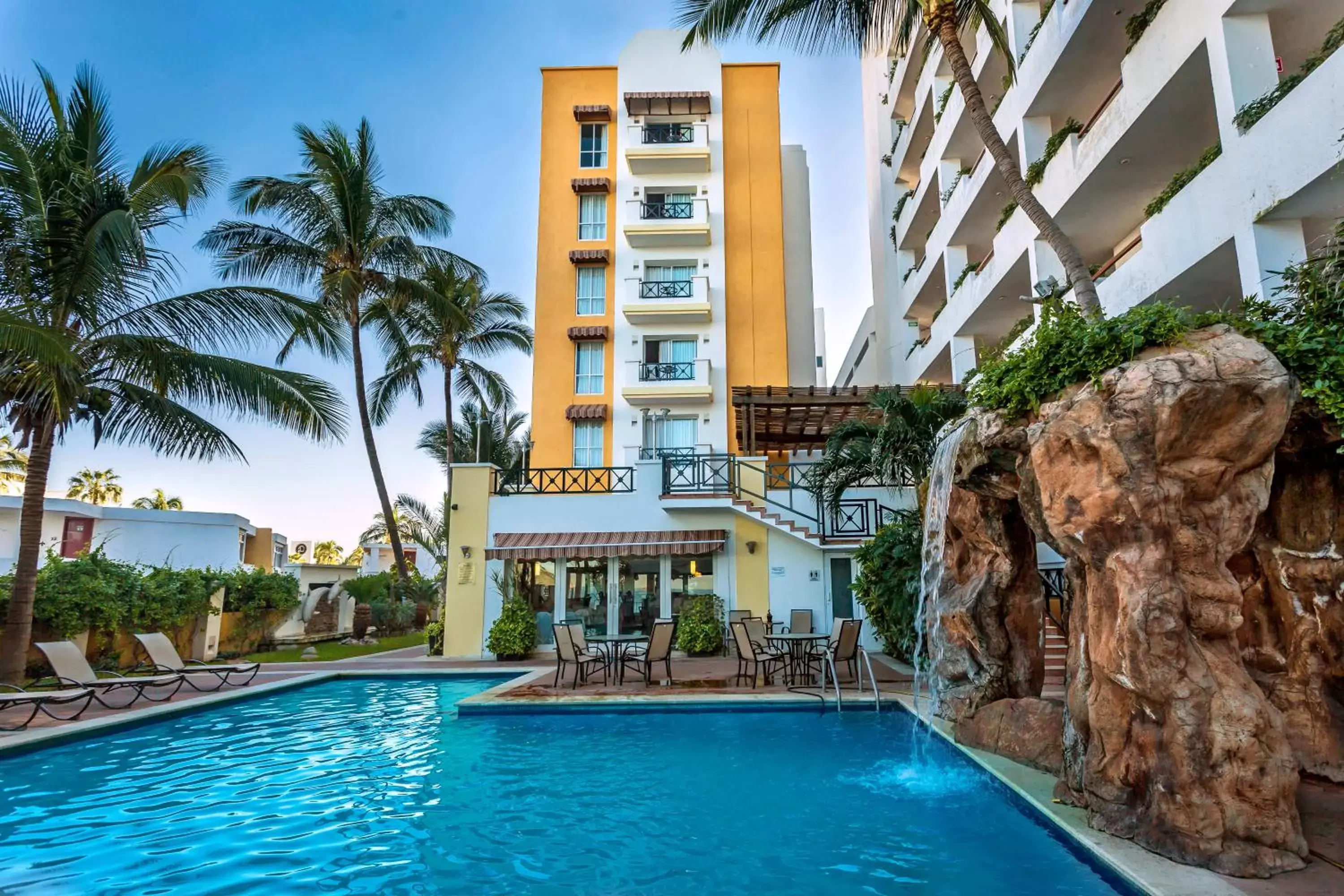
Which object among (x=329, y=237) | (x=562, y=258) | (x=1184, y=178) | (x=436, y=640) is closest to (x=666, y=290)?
(x=562, y=258)

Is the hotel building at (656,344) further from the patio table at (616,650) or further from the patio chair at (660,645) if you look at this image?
the patio chair at (660,645)

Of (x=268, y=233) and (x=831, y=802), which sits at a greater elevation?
(x=268, y=233)

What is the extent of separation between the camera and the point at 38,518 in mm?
11242

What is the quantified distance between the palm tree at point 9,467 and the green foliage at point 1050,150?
46.8m

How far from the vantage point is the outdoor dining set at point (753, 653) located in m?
11.2

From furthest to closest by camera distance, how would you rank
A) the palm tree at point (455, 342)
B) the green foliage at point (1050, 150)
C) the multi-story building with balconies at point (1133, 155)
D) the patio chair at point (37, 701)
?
the palm tree at point (455, 342) < the green foliage at point (1050, 150) < the patio chair at point (37, 701) < the multi-story building with balconies at point (1133, 155)

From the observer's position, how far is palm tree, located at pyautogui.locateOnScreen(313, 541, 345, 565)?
240ft

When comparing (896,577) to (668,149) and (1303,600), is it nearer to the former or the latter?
(1303,600)

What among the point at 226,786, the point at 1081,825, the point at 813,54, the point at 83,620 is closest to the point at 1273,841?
the point at 1081,825

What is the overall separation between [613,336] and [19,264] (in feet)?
57.6

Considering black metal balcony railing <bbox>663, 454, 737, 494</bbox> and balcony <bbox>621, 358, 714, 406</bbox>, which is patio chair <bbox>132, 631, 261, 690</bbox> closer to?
black metal balcony railing <bbox>663, 454, 737, 494</bbox>

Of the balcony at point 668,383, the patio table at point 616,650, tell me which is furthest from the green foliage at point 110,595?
the balcony at point 668,383

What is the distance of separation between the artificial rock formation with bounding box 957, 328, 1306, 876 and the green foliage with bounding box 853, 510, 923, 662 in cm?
679

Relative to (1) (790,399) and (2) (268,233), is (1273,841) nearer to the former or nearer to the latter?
(1) (790,399)
